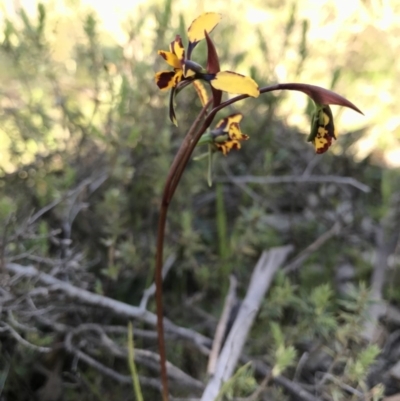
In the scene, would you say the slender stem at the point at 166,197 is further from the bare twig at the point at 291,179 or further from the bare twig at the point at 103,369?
Answer: the bare twig at the point at 291,179

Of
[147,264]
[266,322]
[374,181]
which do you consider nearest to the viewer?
[266,322]

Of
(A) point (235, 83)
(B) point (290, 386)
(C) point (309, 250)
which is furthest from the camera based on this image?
(C) point (309, 250)

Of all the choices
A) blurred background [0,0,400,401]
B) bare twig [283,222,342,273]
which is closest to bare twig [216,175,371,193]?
blurred background [0,0,400,401]

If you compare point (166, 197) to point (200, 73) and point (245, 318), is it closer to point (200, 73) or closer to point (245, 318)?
point (200, 73)

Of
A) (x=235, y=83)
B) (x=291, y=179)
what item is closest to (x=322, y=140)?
(x=235, y=83)

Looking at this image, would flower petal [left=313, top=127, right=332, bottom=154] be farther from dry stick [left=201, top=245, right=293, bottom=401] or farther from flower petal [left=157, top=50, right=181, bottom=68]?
dry stick [left=201, top=245, right=293, bottom=401]

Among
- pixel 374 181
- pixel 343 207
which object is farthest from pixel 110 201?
pixel 374 181

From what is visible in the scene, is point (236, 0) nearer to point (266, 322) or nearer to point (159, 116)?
point (159, 116)
